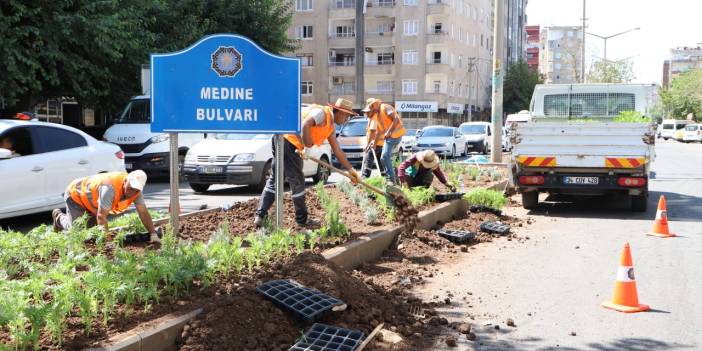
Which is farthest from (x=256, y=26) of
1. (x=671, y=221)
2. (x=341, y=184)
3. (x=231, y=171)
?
(x=671, y=221)

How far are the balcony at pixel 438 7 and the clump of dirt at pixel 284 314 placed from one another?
5449 cm

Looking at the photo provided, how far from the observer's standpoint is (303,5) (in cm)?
5997

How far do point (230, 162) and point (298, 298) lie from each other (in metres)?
8.33

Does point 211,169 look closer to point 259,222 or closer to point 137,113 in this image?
point 137,113

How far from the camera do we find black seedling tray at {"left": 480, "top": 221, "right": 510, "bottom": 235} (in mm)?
8797

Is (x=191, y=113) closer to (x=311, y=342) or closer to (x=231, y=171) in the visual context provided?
(x=311, y=342)

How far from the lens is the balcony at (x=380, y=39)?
194ft

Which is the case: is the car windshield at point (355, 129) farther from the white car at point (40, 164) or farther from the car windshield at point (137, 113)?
the white car at point (40, 164)

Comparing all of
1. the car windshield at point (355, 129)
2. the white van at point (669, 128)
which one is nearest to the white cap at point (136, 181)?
the car windshield at point (355, 129)

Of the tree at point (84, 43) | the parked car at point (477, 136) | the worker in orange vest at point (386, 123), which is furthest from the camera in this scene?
the parked car at point (477, 136)

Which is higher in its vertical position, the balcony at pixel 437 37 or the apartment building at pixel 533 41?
the apartment building at pixel 533 41

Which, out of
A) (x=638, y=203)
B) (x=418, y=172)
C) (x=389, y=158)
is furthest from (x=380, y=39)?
(x=418, y=172)

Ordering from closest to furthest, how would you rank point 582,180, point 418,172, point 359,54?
point 418,172 → point 582,180 → point 359,54

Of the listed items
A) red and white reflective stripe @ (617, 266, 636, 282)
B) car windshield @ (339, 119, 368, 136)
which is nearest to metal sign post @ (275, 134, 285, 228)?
red and white reflective stripe @ (617, 266, 636, 282)
